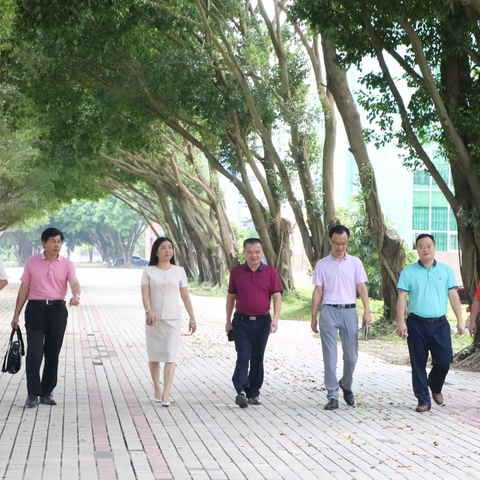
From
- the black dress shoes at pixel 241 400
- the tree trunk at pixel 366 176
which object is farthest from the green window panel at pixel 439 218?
the black dress shoes at pixel 241 400

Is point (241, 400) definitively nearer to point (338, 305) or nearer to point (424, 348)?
point (338, 305)

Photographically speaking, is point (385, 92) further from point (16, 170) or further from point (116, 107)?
point (16, 170)

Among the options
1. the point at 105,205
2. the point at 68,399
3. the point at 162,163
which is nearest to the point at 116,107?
the point at 68,399

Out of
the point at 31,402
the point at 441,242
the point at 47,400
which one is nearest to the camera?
the point at 31,402

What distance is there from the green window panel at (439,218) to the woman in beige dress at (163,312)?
1546 inches

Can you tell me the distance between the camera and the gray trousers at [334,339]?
28.5ft

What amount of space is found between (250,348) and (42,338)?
2.00 metres

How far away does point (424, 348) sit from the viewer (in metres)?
8.58

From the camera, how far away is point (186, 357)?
43.7ft

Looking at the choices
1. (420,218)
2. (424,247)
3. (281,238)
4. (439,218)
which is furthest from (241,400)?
(439,218)

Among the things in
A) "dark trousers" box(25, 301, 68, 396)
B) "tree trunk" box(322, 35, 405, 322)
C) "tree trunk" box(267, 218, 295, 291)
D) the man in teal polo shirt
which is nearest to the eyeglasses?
the man in teal polo shirt

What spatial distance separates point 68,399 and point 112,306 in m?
17.5

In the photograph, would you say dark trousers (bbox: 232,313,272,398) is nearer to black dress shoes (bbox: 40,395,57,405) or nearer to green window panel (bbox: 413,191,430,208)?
black dress shoes (bbox: 40,395,57,405)

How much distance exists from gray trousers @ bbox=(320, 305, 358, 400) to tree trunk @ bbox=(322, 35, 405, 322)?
659 cm
